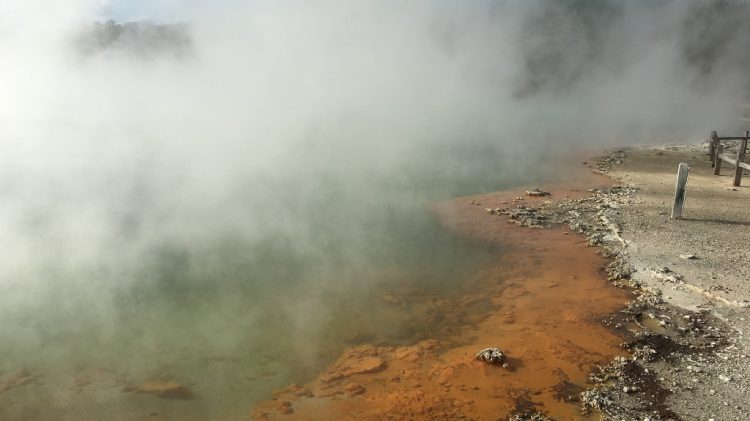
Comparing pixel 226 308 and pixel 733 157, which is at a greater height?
pixel 733 157

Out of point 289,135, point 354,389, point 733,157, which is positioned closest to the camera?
point 354,389

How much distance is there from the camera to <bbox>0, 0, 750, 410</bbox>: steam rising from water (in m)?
5.41

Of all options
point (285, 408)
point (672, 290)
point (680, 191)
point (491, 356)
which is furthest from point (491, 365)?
point (680, 191)

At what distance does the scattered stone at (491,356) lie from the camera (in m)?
4.03

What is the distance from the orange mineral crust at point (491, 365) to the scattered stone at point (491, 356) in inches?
1.6

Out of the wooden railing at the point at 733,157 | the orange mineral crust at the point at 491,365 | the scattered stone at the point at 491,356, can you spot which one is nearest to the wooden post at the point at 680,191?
the orange mineral crust at the point at 491,365

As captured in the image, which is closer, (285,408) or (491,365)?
(285,408)

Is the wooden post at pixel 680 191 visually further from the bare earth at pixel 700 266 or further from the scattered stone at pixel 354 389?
the scattered stone at pixel 354 389

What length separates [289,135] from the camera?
13156 mm

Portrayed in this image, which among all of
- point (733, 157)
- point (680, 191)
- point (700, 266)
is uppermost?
point (733, 157)

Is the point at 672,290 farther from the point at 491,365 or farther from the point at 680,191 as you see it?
the point at 680,191

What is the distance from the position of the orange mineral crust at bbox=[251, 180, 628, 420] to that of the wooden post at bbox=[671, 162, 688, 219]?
167 cm

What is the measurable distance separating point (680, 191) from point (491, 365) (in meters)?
4.17

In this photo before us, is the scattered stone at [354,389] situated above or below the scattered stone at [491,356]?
below
